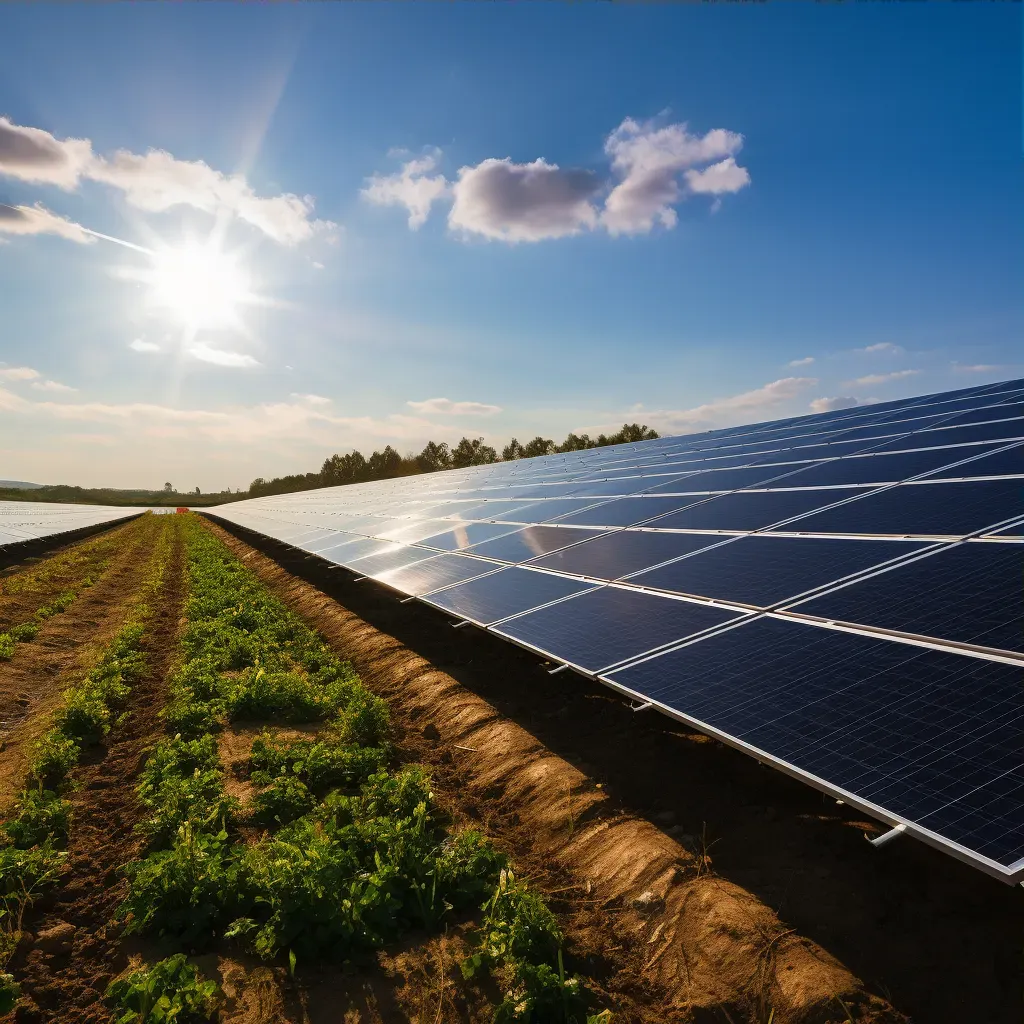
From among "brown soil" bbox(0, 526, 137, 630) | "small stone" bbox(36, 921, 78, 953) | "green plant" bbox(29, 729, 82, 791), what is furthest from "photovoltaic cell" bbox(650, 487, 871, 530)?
"brown soil" bbox(0, 526, 137, 630)

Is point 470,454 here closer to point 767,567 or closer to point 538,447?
point 538,447

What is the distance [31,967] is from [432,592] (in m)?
7.43

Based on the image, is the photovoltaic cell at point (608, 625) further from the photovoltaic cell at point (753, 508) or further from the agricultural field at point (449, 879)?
the photovoltaic cell at point (753, 508)

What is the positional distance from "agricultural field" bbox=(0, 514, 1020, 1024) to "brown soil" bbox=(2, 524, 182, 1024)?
3 centimetres

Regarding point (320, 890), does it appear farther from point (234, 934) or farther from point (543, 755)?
point (543, 755)

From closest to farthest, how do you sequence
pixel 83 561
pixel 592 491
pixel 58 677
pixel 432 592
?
pixel 432 592
pixel 58 677
pixel 592 491
pixel 83 561

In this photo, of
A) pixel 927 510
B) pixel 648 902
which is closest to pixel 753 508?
pixel 927 510

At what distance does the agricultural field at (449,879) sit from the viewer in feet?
15.3

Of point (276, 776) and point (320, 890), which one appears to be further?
point (276, 776)

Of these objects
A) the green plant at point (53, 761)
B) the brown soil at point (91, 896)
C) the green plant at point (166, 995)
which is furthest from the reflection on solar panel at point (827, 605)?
the green plant at point (53, 761)

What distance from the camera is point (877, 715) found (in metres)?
4.85

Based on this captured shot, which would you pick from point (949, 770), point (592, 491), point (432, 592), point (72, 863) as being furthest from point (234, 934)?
point (592, 491)

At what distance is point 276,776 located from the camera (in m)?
8.40

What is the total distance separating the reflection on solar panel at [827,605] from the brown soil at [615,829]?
154 cm
